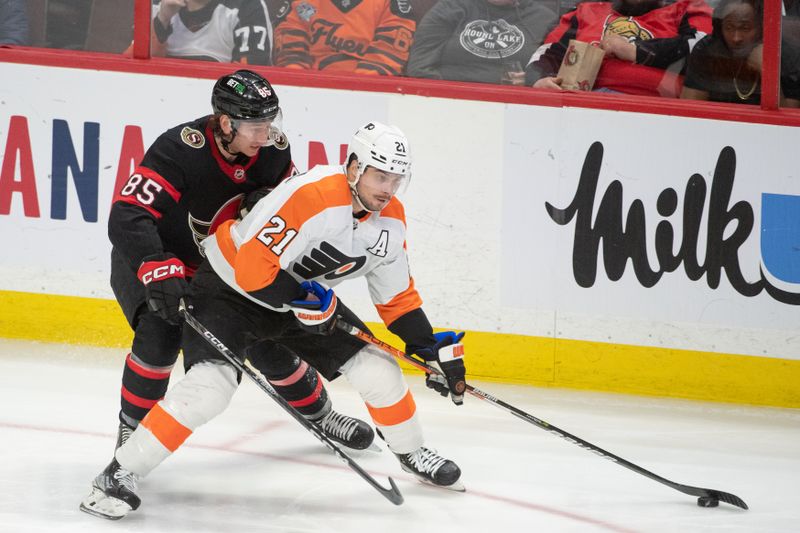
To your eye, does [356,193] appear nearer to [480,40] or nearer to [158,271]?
[158,271]

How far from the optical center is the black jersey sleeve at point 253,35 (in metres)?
4.49

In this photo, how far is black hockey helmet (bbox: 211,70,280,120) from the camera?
3.00 metres

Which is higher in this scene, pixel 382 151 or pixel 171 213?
pixel 382 151

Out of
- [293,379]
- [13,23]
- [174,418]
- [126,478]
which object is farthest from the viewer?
[13,23]

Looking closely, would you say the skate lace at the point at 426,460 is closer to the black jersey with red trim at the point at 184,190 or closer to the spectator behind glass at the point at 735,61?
the black jersey with red trim at the point at 184,190

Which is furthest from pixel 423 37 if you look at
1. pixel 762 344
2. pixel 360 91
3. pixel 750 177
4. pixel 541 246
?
pixel 762 344

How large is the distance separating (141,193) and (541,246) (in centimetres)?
176

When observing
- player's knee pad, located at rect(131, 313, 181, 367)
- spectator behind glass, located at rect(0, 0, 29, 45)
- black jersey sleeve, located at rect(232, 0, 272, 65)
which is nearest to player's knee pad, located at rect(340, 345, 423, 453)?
player's knee pad, located at rect(131, 313, 181, 367)

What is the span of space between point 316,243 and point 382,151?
306mm

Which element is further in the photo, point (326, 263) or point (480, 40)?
point (480, 40)

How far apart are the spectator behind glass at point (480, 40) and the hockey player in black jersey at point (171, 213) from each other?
4.17ft

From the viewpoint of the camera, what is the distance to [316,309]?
295 cm

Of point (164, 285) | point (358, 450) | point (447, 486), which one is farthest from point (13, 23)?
point (447, 486)

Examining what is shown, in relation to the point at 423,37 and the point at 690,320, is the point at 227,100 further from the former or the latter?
the point at 690,320
